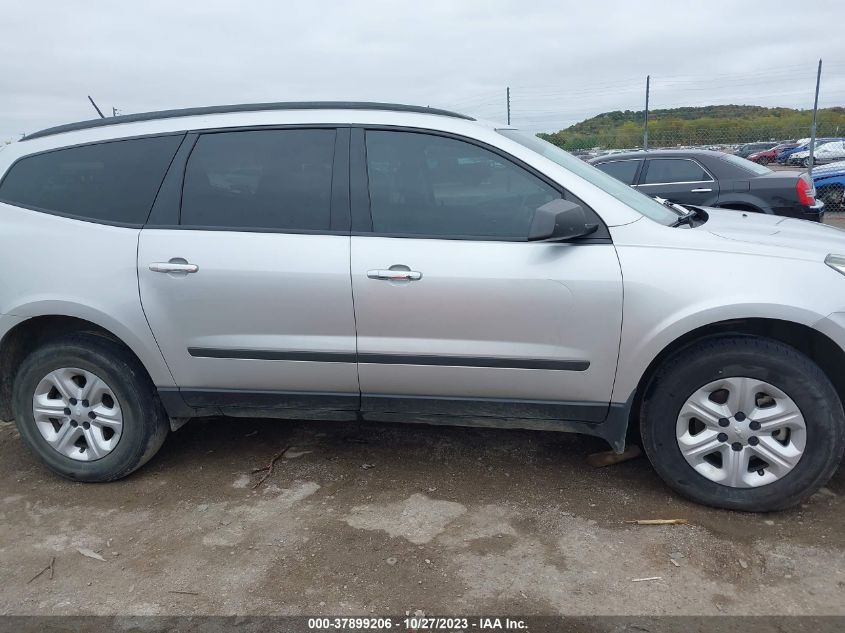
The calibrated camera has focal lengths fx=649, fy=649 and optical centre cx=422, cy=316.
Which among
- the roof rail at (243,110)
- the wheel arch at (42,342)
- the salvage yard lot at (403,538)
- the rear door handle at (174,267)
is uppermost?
the roof rail at (243,110)

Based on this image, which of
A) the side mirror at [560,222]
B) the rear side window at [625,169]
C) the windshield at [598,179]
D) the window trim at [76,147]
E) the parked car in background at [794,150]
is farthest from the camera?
the parked car in background at [794,150]

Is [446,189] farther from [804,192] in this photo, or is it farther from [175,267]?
[804,192]

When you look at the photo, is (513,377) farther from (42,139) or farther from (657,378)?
(42,139)

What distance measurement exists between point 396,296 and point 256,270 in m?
0.66

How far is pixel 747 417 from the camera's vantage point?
2771mm

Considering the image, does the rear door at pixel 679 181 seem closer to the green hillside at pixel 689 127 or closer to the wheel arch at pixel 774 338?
the wheel arch at pixel 774 338

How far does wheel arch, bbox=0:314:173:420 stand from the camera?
3203mm

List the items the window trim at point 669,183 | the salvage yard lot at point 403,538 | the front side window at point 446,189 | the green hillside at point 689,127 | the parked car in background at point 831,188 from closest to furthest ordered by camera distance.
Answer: the salvage yard lot at point 403,538
the front side window at point 446,189
the window trim at point 669,183
the parked car in background at point 831,188
the green hillside at point 689,127

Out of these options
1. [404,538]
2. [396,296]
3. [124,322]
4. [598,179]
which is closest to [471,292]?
[396,296]

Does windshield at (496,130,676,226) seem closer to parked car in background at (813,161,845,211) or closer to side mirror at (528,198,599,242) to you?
side mirror at (528,198,599,242)

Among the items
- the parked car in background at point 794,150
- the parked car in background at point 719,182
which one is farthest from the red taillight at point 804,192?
the parked car in background at point 794,150

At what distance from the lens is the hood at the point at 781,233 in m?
2.81

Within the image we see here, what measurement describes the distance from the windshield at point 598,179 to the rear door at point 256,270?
0.89 metres

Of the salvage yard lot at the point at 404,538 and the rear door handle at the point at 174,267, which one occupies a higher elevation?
the rear door handle at the point at 174,267
